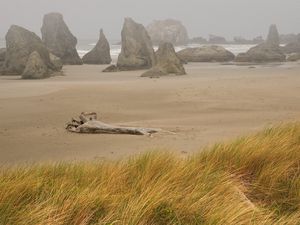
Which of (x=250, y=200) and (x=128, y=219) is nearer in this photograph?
(x=128, y=219)

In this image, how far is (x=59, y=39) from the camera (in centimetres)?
4006

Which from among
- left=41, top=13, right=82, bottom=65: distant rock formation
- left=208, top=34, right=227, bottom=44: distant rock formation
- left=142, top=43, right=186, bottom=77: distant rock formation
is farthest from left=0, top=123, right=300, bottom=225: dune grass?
left=208, top=34, right=227, bottom=44: distant rock formation

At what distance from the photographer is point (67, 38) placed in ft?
132

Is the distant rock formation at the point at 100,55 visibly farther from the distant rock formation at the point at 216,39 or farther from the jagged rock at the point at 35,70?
the distant rock formation at the point at 216,39

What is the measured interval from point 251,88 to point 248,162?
11.9 meters

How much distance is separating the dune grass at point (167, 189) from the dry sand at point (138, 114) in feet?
6.32

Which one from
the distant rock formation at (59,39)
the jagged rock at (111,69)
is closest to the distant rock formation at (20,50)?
the jagged rock at (111,69)

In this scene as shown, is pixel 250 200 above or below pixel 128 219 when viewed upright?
below

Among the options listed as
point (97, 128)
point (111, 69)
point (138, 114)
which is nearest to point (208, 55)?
point (111, 69)

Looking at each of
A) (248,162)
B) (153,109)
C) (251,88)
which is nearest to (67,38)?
A: (251,88)

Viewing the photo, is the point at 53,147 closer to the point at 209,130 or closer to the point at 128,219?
the point at 209,130

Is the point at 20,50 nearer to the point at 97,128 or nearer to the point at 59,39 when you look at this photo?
the point at 59,39

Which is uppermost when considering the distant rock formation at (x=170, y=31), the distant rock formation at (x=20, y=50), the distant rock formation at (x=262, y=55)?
the distant rock formation at (x=170, y=31)

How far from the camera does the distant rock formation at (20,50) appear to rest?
2645cm
